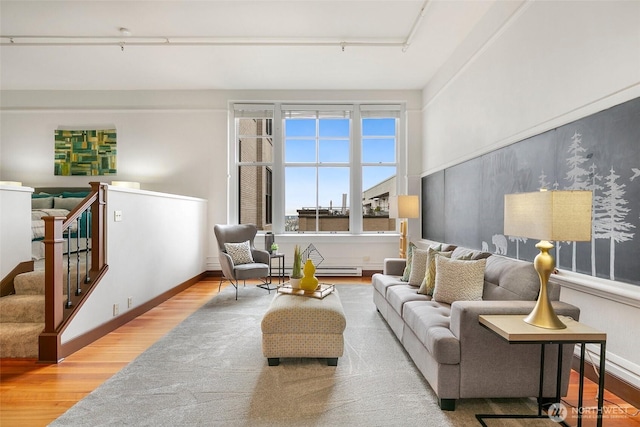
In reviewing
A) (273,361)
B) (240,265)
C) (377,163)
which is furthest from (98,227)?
(377,163)

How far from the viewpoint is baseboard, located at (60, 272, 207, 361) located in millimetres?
2844

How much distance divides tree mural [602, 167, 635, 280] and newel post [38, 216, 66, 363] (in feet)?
13.7

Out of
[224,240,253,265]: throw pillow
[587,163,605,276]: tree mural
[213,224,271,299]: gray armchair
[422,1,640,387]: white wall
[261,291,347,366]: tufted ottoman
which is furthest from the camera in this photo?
[224,240,253,265]: throw pillow

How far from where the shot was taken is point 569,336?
1.69m

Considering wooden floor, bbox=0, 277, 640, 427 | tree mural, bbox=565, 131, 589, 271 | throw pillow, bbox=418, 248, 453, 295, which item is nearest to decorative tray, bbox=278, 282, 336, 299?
throw pillow, bbox=418, 248, 453, 295

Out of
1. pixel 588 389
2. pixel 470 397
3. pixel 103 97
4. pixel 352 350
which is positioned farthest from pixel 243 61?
pixel 588 389

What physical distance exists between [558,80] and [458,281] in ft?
5.94

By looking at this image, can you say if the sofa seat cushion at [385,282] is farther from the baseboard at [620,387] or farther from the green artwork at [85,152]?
the green artwork at [85,152]

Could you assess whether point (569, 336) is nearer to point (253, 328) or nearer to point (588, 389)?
point (588, 389)

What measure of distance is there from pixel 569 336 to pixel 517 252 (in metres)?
1.50

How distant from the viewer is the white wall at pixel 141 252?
326cm

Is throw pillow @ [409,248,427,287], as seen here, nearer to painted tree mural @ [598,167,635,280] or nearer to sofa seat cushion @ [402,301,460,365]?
sofa seat cushion @ [402,301,460,365]

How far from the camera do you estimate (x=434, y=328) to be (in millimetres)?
2152

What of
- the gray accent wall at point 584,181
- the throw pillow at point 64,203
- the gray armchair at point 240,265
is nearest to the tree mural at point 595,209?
the gray accent wall at point 584,181
